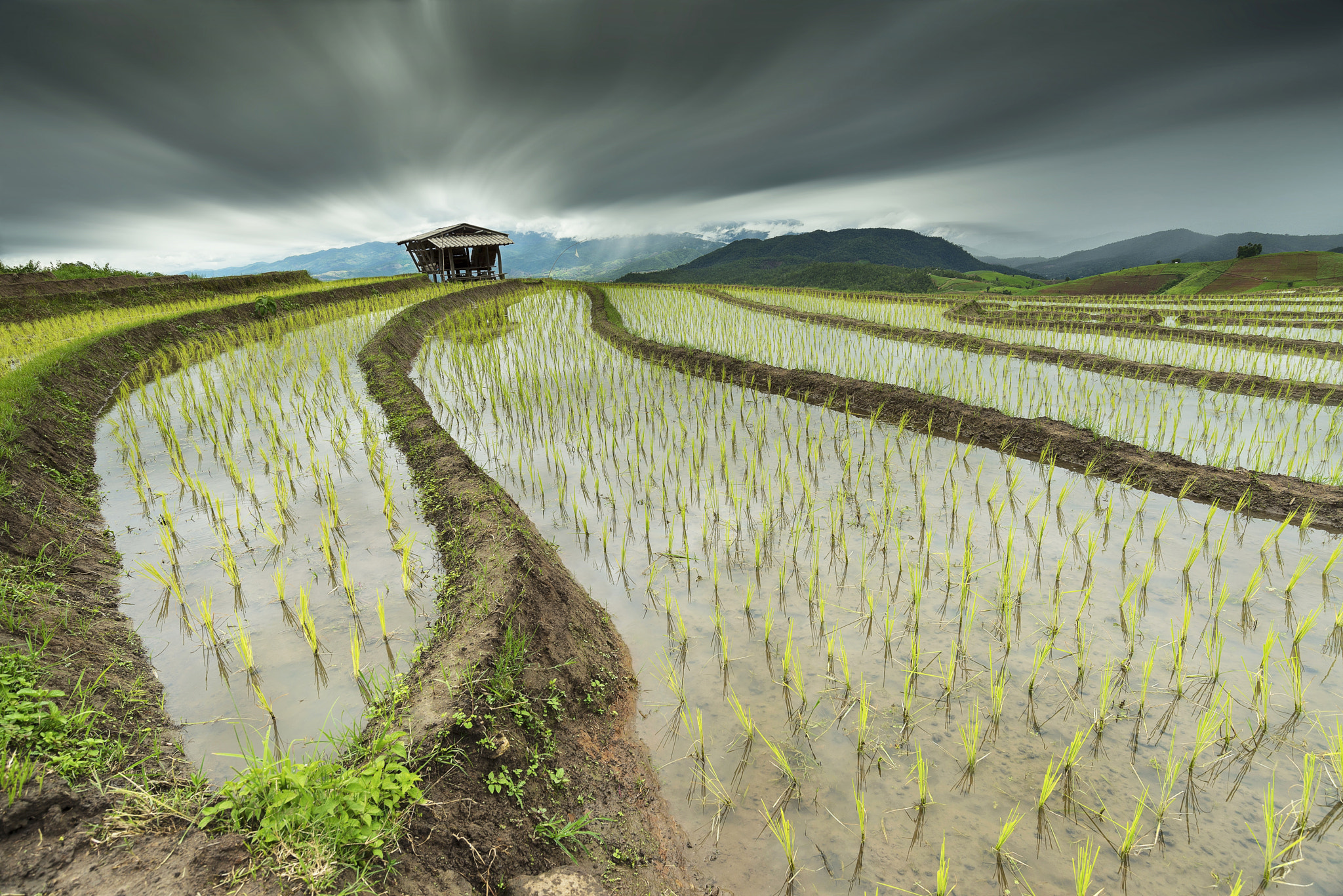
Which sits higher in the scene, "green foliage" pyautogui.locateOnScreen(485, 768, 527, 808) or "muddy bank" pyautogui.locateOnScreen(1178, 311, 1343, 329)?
"muddy bank" pyautogui.locateOnScreen(1178, 311, 1343, 329)

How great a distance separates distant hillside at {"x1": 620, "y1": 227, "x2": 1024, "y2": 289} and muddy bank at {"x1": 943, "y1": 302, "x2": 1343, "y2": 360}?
10824 cm

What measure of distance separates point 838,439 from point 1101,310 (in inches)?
513

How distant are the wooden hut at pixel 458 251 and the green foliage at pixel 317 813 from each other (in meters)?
26.0

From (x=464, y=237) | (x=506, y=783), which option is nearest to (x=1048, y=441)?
(x=506, y=783)

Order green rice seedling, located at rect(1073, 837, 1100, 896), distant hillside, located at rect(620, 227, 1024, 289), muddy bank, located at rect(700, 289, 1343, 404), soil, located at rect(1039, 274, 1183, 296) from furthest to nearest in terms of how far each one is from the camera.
→ distant hillside, located at rect(620, 227, 1024, 289) < soil, located at rect(1039, 274, 1183, 296) < muddy bank, located at rect(700, 289, 1343, 404) < green rice seedling, located at rect(1073, 837, 1100, 896)

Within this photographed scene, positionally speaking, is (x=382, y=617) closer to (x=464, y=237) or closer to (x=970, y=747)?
(x=970, y=747)

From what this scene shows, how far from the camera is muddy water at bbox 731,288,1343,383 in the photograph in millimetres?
7270

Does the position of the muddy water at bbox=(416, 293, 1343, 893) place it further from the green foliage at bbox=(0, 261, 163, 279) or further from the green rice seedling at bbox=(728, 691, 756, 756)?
the green foliage at bbox=(0, 261, 163, 279)

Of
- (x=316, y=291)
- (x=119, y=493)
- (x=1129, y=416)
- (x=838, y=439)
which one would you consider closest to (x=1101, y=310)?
(x=1129, y=416)

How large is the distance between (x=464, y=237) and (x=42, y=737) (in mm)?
28099

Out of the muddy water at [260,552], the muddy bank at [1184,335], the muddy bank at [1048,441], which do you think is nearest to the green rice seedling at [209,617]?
the muddy water at [260,552]

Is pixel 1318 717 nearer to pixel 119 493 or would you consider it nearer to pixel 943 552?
pixel 943 552

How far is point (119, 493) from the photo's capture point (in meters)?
4.11

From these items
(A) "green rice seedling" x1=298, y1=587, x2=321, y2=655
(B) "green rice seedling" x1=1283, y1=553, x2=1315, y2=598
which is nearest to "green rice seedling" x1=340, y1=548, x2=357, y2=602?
(A) "green rice seedling" x1=298, y1=587, x2=321, y2=655
